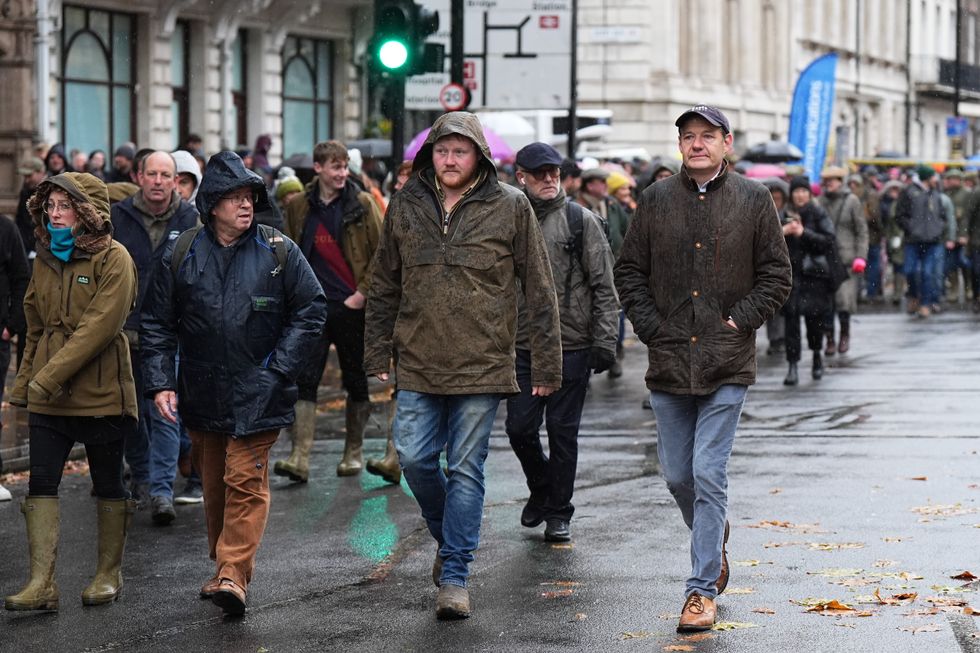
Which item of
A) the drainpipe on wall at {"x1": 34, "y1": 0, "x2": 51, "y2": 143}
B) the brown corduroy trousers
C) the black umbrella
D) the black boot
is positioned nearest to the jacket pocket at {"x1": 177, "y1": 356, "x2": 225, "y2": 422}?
the brown corduroy trousers

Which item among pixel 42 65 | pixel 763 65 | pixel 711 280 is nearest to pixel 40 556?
pixel 711 280

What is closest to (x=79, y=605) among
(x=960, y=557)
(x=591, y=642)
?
(x=591, y=642)

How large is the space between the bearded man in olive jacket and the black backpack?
147 centimetres

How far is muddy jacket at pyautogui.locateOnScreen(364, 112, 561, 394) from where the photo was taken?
295 inches

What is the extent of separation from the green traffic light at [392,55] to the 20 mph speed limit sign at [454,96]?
2.14 m

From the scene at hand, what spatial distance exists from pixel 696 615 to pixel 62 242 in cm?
295

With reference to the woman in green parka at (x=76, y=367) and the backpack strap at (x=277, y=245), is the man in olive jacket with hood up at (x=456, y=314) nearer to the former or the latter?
the backpack strap at (x=277, y=245)

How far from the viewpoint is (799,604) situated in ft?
24.4

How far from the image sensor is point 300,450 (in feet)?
36.1

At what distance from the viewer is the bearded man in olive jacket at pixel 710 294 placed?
7.23 m

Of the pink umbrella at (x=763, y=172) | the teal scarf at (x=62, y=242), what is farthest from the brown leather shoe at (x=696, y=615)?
the pink umbrella at (x=763, y=172)

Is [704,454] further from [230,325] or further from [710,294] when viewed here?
[230,325]

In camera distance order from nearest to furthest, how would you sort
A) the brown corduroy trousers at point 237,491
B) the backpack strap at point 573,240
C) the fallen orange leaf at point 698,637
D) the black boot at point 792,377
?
1. the fallen orange leaf at point 698,637
2. the brown corduroy trousers at point 237,491
3. the backpack strap at point 573,240
4. the black boot at point 792,377

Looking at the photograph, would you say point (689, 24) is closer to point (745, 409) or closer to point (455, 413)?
point (745, 409)
